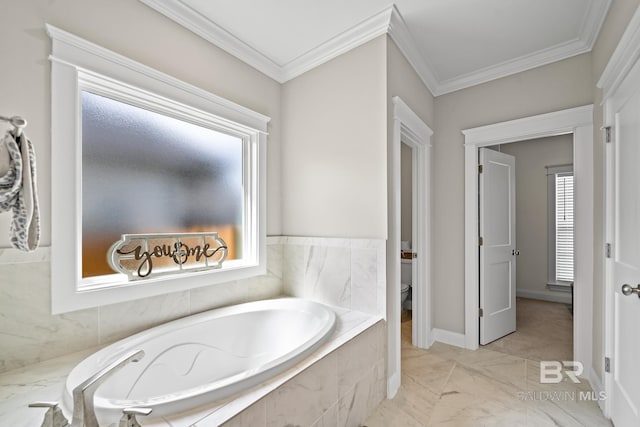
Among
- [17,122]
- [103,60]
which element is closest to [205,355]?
[17,122]

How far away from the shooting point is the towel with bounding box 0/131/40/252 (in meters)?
0.89

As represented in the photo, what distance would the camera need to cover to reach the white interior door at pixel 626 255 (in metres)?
1.30

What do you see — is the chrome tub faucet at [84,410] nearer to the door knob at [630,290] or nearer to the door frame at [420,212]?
the door frame at [420,212]

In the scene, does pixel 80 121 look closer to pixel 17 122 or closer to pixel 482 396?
pixel 17 122

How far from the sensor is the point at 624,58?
4.58 ft

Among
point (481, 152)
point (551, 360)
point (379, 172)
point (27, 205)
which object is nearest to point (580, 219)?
point (481, 152)

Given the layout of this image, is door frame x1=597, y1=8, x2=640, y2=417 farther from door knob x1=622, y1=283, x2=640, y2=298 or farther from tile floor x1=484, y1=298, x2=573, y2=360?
tile floor x1=484, y1=298, x2=573, y2=360

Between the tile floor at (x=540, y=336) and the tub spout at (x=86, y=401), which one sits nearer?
the tub spout at (x=86, y=401)

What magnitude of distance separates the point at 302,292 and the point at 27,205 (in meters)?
1.75

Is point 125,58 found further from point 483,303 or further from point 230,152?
point 483,303

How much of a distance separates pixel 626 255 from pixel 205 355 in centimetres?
239

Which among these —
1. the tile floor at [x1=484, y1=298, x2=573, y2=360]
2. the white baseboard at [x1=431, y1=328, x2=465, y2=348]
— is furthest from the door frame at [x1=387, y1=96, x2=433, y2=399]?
the tile floor at [x1=484, y1=298, x2=573, y2=360]

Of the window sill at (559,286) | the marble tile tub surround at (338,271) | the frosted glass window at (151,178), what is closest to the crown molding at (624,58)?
the marble tile tub surround at (338,271)

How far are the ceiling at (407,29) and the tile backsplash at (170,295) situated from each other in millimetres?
1488
